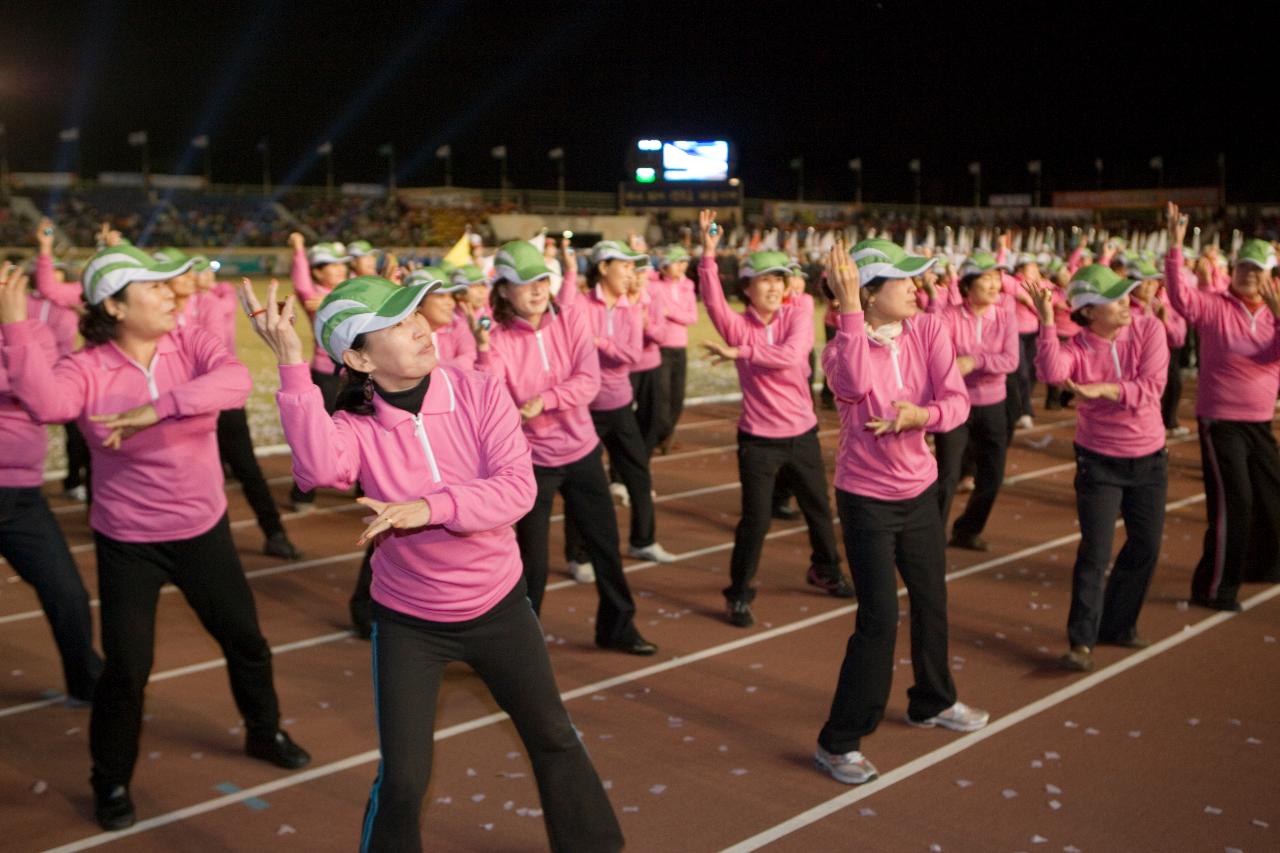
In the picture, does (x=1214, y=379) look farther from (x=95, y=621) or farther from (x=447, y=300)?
(x=95, y=621)

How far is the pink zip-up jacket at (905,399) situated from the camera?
16.5 ft

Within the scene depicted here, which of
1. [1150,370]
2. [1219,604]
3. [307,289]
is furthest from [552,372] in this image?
[307,289]

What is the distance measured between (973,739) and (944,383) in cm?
160

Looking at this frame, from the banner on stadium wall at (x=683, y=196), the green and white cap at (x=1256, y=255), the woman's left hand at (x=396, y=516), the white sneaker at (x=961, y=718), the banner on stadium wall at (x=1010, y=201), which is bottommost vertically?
the white sneaker at (x=961, y=718)

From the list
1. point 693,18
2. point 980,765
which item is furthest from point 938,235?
point 980,765

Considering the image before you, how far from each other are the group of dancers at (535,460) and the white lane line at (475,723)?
11cm

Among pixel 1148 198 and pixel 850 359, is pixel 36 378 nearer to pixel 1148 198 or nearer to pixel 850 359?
pixel 850 359

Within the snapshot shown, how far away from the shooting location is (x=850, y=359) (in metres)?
4.71

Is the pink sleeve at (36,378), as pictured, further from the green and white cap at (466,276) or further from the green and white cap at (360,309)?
the green and white cap at (466,276)

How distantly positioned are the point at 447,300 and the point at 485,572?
480 centimetres

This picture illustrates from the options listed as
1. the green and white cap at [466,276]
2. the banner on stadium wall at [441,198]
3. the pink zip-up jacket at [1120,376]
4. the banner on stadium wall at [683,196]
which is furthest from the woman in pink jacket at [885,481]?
the banner on stadium wall at [441,198]

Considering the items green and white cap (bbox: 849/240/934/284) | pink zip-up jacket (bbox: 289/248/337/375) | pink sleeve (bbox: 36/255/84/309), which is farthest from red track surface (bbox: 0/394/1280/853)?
pink sleeve (bbox: 36/255/84/309)

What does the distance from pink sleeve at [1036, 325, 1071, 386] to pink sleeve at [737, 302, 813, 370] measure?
4.92 feet

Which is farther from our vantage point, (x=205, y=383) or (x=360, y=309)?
(x=205, y=383)
